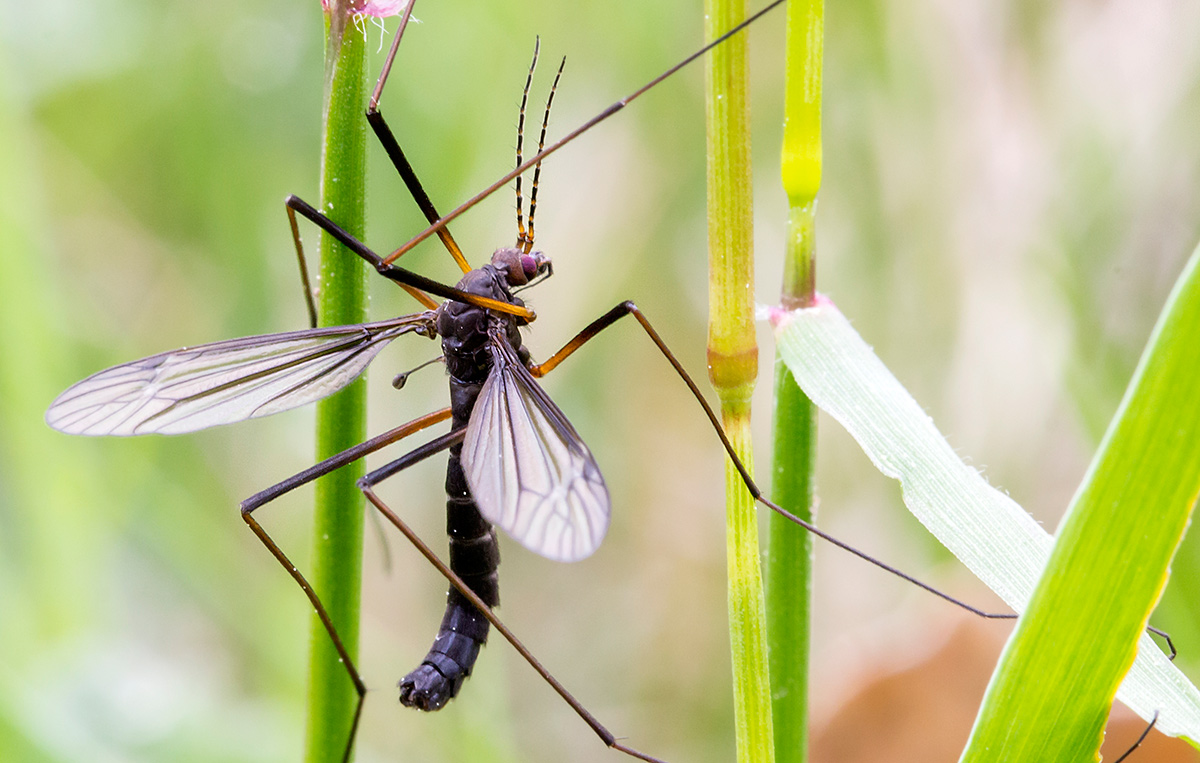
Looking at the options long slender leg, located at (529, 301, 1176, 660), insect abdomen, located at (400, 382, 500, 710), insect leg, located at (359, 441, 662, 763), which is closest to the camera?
long slender leg, located at (529, 301, 1176, 660)

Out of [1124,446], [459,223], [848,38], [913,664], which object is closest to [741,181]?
[1124,446]

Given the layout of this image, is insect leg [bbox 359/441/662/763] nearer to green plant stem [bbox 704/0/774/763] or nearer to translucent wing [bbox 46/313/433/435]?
translucent wing [bbox 46/313/433/435]

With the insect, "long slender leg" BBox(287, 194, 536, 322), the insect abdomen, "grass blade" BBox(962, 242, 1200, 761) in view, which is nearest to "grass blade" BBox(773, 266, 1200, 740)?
"grass blade" BBox(962, 242, 1200, 761)

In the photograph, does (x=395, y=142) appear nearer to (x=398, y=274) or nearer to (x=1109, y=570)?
(x=398, y=274)

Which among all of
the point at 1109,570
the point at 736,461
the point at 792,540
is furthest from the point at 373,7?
the point at 1109,570

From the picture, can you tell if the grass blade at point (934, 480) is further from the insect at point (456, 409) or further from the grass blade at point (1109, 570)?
the insect at point (456, 409)

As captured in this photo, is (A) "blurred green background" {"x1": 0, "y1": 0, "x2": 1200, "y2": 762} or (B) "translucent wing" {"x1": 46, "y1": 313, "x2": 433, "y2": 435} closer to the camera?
(B) "translucent wing" {"x1": 46, "y1": 313, "x2": 433, "y2": 435}
